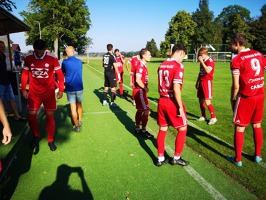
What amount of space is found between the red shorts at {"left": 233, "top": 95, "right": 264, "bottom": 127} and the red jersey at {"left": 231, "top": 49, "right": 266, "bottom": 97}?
108 millimetres

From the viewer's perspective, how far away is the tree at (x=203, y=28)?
216 feet

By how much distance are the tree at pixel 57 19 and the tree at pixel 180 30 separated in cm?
2300

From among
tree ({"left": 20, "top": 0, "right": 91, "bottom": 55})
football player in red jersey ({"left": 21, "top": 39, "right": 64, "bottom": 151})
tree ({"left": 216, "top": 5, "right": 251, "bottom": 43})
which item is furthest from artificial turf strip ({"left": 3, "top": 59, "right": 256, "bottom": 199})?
tree ({"left": 216, "top": 5, "right": 251, "bottom": 43})

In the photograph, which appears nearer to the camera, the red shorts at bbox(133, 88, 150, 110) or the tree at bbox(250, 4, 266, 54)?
the red shorts at bbox(133, 88, 150, 110)

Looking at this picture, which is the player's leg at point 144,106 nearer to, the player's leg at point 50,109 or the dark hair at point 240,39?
the player's leg at point 50,109

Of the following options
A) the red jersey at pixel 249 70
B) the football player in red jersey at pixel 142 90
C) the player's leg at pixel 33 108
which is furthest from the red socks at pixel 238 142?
the player's leg at pixel 33 108

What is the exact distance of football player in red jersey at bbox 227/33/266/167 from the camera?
4043 mm

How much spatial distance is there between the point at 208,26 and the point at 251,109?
6849 cm

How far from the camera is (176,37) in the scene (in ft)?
209

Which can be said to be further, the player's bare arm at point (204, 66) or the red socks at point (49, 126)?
the player's bare arm at point (204, 66)

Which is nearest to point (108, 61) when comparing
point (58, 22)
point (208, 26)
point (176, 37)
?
point (58, 22)

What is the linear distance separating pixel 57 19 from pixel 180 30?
32.7 meters

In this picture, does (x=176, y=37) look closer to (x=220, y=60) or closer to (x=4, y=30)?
(x=220, y=60)

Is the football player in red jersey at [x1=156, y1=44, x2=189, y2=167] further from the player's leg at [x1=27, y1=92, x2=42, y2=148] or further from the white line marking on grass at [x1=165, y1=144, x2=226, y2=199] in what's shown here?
the player's leg at [x1=27, y1=92, x2=42, y2=148]
